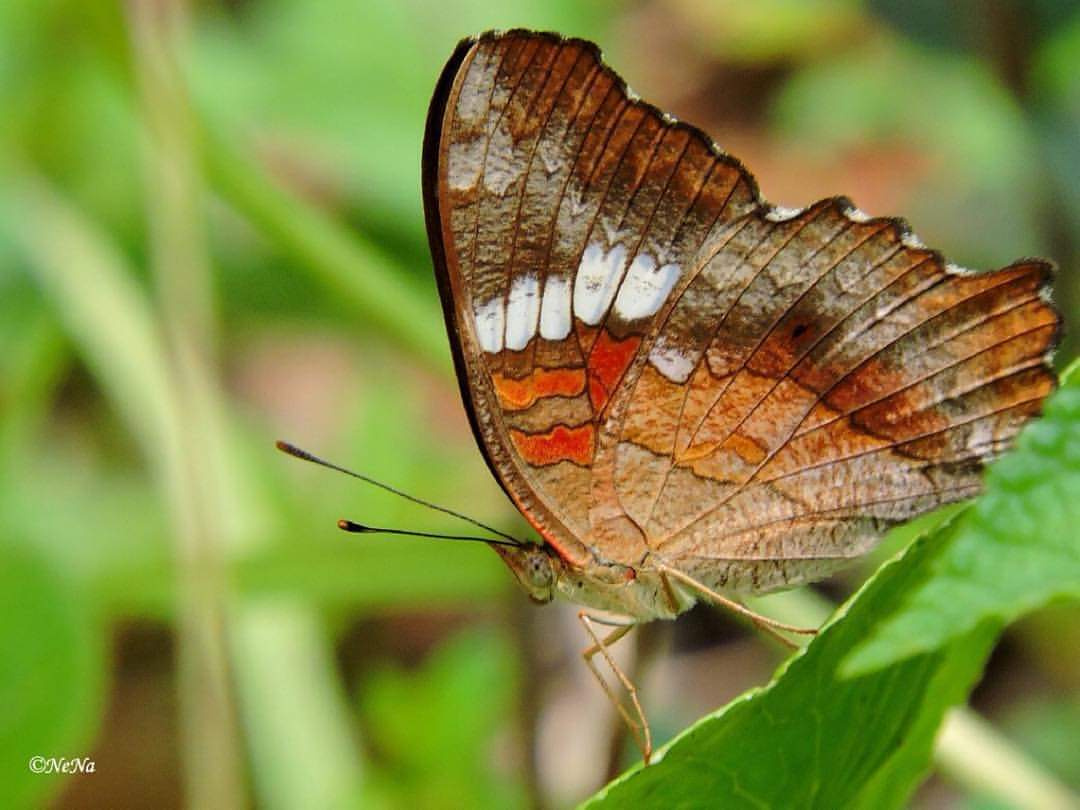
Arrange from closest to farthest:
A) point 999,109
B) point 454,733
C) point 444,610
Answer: point 454,733, point 999,109, point 444,610

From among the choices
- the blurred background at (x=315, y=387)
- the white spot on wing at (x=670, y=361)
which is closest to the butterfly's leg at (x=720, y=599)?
the blurred background at (x=315, y=387)

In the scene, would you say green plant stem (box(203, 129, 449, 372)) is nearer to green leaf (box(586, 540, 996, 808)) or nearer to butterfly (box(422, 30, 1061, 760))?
butterfly (box(422, 30, 1061, 760))

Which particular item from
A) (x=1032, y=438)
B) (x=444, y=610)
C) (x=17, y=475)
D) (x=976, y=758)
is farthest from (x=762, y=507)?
(x=444, y=610)

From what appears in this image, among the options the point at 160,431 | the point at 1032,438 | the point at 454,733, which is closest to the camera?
the point at 1032,438

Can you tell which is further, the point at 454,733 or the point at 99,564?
the point at 99,564

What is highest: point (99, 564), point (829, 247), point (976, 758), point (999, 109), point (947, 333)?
point (999, 109)

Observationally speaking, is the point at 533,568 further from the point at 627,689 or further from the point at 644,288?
the point at 644,288

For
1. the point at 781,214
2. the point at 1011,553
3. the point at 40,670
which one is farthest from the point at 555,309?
the point at 1011,553

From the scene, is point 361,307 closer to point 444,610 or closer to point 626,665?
point 626,665
